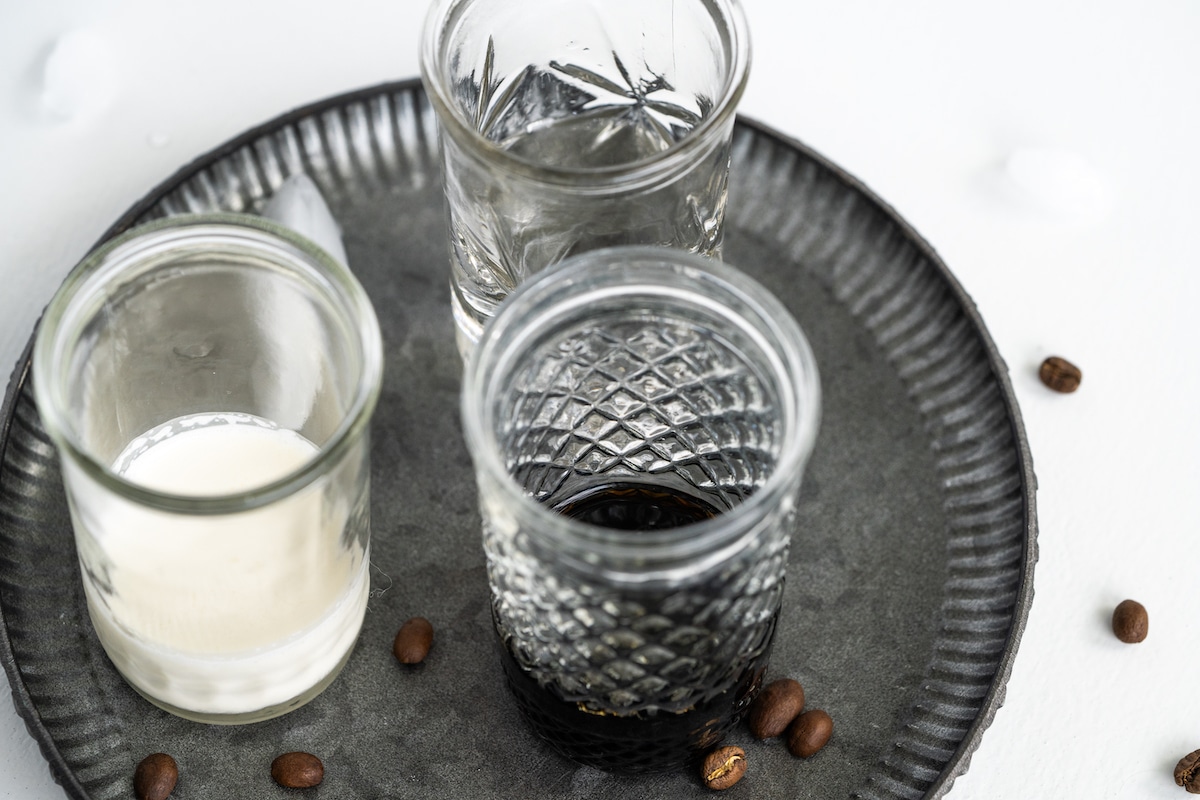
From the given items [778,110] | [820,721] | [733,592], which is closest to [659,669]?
[733,592]

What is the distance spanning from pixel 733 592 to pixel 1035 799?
1.18 ft

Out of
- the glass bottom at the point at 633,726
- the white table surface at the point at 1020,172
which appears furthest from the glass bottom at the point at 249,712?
the white table surface at the point at 1020,172

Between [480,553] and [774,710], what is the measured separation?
200 millimetres

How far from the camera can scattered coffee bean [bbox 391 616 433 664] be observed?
845mm

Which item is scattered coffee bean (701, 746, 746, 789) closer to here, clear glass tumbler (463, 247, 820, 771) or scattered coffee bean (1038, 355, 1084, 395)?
clear glass tumbler (463, 247, 820, 771)

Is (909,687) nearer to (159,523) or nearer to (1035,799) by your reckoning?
(1035,799)

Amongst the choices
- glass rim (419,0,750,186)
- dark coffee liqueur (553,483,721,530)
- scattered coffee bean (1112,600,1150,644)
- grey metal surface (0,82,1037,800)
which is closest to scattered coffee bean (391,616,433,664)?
grey metal surface (0,82,1037,800)

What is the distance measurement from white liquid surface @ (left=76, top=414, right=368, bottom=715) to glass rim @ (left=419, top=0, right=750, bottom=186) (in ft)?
0.62

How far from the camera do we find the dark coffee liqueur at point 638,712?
750mm

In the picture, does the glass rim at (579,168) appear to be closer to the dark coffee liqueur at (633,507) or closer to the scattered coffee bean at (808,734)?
the dark coffee liqueur at (633,507)

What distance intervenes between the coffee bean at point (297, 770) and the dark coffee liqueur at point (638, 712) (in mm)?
116

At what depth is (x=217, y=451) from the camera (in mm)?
792

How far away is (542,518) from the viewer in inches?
24.2

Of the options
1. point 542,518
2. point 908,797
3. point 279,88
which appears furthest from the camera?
point 279,88
